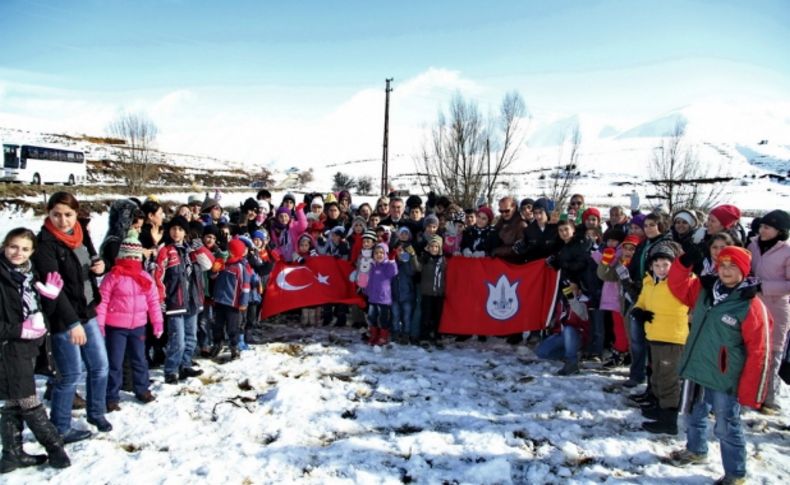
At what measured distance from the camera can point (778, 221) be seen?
4.67 metres

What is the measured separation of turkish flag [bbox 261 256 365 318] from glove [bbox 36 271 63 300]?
13.6 ft

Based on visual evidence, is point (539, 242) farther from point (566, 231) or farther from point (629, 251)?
point (629, 251)

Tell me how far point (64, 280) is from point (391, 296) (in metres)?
4.25

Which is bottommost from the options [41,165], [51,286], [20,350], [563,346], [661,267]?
[563,346]

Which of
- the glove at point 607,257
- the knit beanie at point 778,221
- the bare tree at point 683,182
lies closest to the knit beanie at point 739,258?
the knit beanie at point 778,221

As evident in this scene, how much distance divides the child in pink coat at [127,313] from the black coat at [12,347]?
89cm

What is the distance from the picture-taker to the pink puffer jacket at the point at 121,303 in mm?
4555

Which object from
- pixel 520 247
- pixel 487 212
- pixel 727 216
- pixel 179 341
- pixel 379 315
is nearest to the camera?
pixel 727 216

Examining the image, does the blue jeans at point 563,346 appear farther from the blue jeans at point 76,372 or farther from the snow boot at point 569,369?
the blue jeans at point 76,372

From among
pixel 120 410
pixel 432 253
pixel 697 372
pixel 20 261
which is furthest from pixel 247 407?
pixel 697 372

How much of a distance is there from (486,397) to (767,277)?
3.10 m

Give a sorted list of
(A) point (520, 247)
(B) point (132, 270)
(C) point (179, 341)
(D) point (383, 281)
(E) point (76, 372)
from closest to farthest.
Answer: (E) point (76, 372)
(B) point (132, 270)
(C) point (179, 341)
(D) point (383, 281)
(A) point (520, 247)

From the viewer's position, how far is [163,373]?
5.77 meters

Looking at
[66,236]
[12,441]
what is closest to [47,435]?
[12,441]
